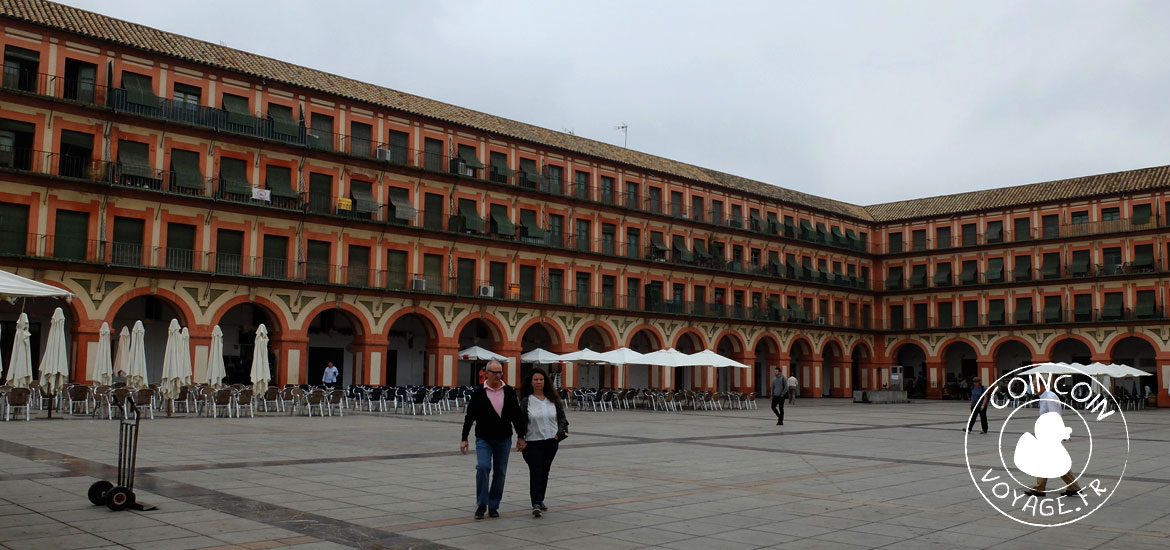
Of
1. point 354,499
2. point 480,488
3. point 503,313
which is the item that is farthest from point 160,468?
point 503,313

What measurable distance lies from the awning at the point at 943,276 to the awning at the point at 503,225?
2967 centimetres

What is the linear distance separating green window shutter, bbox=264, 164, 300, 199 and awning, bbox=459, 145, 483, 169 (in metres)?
7.61

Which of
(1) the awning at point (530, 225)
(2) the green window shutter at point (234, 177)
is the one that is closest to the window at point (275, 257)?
(2) the green window shutter at point (234, 177)

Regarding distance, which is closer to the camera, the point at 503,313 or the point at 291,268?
the point at 291,268

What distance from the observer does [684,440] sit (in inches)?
743

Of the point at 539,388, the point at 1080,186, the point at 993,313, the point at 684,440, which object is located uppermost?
the point at 1080,186

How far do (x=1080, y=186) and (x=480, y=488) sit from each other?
2100 inches

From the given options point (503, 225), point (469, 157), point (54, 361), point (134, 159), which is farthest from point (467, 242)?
point (54, 361)

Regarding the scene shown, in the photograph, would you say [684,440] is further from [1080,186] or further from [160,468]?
[1080,186]

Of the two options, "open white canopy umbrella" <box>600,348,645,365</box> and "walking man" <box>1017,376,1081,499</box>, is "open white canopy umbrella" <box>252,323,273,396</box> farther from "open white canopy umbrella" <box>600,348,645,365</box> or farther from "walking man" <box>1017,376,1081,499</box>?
"walking man" <box>1017,376,1081,499</box>

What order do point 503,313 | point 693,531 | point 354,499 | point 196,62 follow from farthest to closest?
point 503,313, point 196,62, point 354,499, point 693,531

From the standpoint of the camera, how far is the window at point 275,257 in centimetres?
3372

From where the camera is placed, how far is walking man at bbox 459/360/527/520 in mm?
8750

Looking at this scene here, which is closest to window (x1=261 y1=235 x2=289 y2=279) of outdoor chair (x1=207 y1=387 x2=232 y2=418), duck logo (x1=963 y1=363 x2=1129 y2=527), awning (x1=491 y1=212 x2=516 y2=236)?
awning (x1=491 y1=212 x2=516 y2=236)
